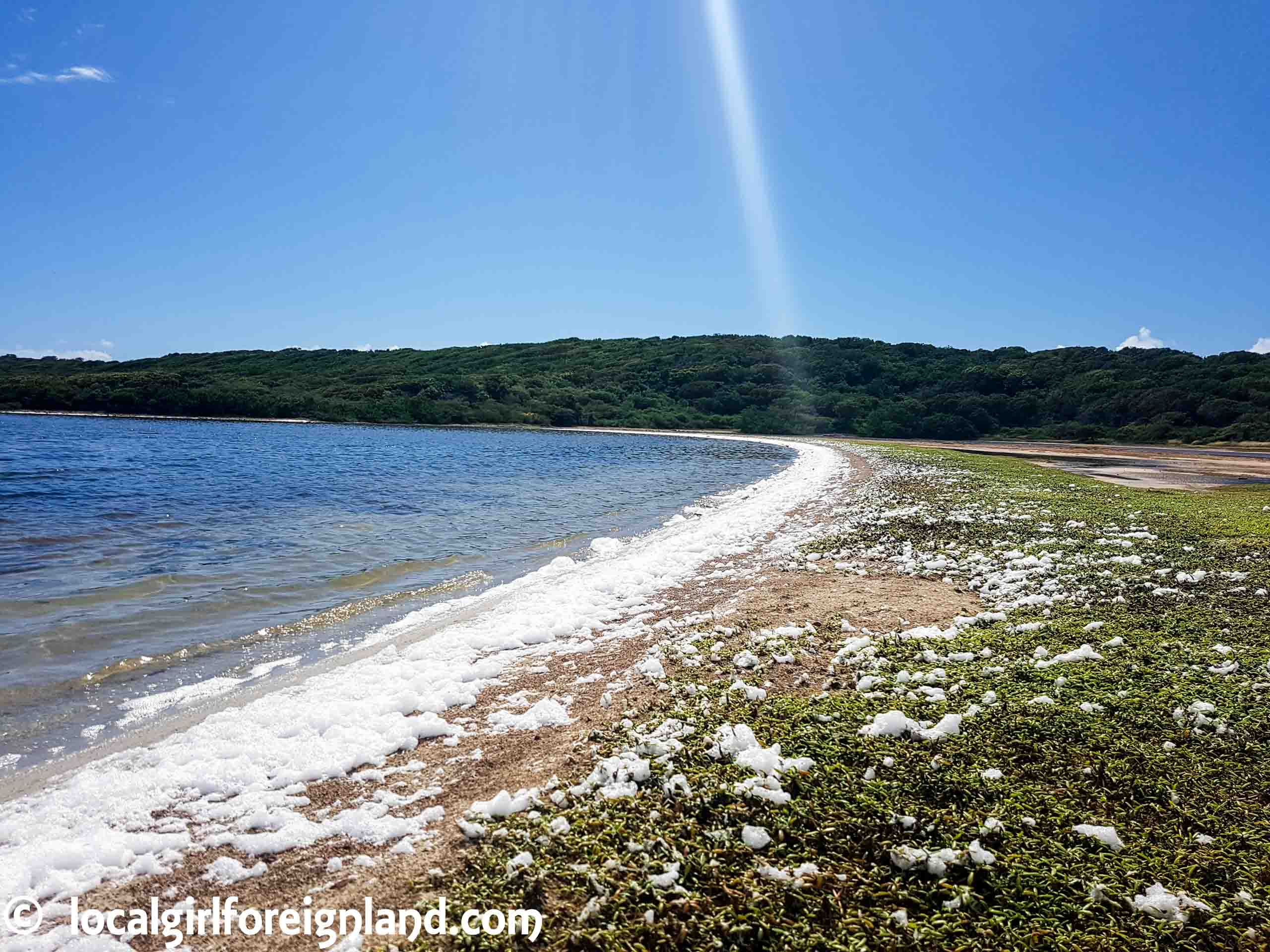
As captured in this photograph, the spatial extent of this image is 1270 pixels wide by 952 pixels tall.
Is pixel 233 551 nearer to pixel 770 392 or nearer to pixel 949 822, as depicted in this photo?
pixel 949 822

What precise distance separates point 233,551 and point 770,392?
279 feet

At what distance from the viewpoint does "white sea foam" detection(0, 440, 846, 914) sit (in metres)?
3.57

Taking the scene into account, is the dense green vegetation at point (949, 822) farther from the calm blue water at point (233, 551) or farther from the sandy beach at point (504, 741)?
the calm blue water at point (233, 551)

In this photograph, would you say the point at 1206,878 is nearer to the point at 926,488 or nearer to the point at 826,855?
the point at 826,855

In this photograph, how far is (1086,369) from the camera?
8856 centimetres

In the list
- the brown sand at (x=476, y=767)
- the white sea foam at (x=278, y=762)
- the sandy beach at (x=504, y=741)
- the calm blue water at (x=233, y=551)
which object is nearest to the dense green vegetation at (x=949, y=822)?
the sandy beach at (x=504, y=741)

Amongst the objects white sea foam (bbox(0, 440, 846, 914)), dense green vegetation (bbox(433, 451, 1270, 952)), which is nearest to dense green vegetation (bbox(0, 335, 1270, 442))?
dense green vegetation (bbox(433, 451, 1270, 952))

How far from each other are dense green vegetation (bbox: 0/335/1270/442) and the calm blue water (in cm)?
4846

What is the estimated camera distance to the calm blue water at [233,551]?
671 centimetres

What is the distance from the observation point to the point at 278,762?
4566mm

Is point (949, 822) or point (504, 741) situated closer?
point (949, 822)

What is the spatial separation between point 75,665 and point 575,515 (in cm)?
1120

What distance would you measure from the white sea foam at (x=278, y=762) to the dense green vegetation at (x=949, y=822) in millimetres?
1229

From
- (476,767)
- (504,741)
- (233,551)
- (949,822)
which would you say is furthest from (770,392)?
(949,822)
